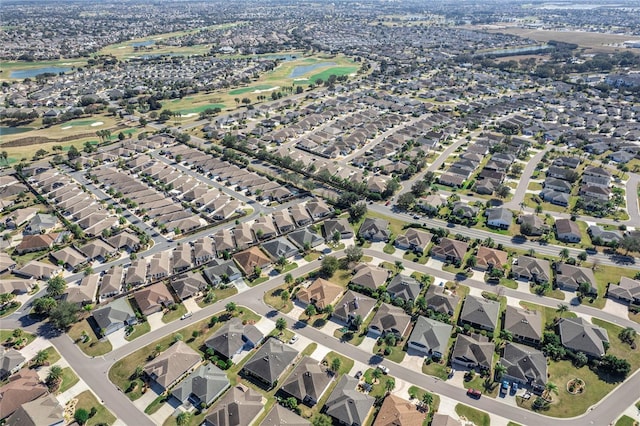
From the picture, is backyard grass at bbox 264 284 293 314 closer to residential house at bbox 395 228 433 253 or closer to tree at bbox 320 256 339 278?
tree at bbox 320 256 339 278

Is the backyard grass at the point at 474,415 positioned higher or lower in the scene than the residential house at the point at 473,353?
lower

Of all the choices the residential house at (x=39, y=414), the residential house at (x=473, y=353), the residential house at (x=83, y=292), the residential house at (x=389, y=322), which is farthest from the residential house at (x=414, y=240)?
the residential house at (x=39, y=414)

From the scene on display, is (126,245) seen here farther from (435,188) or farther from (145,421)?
(435,188)

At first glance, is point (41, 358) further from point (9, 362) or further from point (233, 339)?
point (233, 339)

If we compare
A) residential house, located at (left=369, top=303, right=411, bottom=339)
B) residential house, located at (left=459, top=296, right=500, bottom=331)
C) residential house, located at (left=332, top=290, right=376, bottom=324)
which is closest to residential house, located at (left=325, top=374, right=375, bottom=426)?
residential house, located at (left=369, top=303, right=411, bottom=339)

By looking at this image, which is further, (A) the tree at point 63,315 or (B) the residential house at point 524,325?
(A) the tree at point 63,315

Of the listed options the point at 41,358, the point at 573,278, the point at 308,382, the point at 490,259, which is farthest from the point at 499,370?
the point at 41,358

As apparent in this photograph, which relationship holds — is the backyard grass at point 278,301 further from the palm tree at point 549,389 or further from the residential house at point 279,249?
the palm tree at point 549,389
